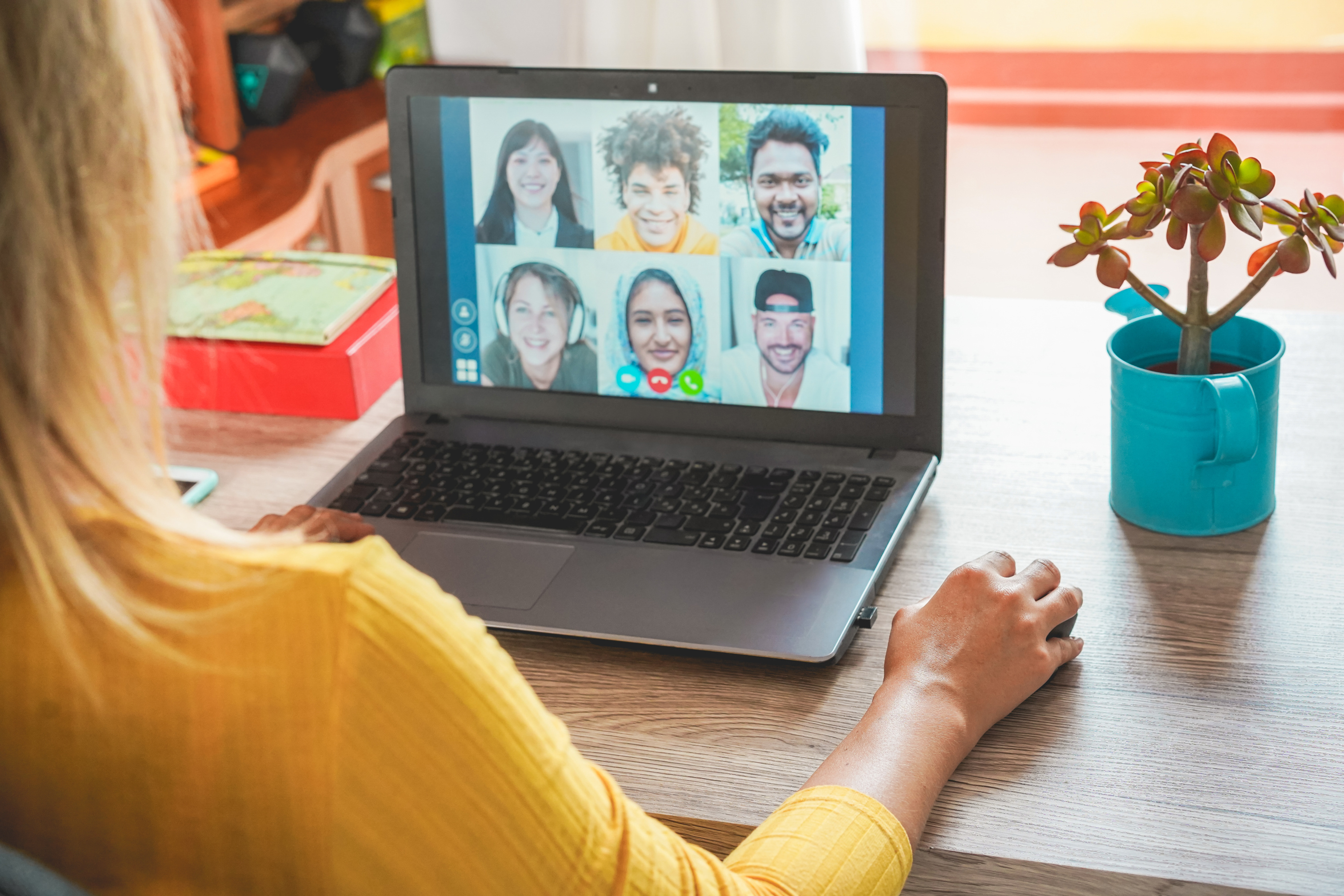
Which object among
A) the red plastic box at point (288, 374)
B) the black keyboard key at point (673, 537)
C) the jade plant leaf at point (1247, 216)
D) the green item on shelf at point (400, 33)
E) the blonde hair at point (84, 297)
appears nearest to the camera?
Result: the blonde hair at point (84, 297)

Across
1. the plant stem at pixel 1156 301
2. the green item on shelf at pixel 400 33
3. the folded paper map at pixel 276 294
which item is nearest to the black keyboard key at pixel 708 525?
the plant stem at pixel 1156 301

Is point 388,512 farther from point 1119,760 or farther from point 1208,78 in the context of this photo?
point 1208,78

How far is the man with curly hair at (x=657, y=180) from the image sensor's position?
0.99 metres

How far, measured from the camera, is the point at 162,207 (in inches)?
19.5

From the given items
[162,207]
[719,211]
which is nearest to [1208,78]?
[719,211]

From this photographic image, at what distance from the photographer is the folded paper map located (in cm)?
117

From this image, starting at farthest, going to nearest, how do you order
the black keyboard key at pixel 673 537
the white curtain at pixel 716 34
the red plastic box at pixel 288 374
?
1. the white curtain at pixel 716 34
2. the red plastic box at pixel 288 374
3. the black keyboard key at pixel 673 537

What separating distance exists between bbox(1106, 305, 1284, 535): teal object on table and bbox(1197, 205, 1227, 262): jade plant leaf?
85 millimetres

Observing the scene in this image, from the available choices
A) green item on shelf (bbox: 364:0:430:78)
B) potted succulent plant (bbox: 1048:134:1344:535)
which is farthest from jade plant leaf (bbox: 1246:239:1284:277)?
green item on shelf (bbox: 364:0:430:78)

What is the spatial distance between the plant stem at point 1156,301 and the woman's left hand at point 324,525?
21.9 inches

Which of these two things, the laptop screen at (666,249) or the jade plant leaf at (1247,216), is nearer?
the jade plant leaf at (1247,216)

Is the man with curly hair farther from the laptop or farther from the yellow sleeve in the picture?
the yellow sleeve

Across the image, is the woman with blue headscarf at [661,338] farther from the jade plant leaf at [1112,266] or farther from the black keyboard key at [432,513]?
the jade plant leaf at [1112,266]

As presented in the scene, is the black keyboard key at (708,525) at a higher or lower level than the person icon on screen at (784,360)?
lower
